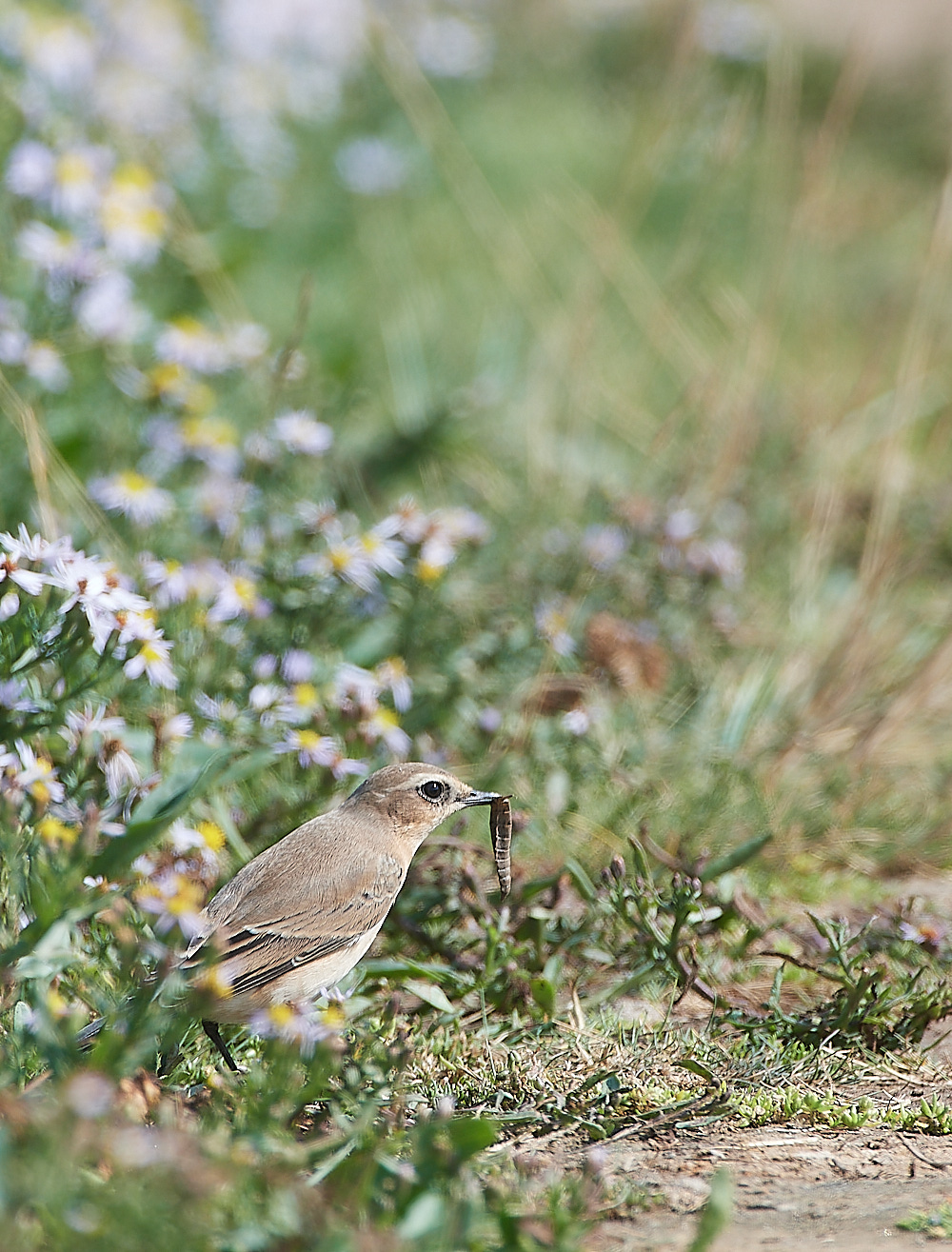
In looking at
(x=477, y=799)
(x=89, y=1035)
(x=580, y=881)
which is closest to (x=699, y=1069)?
(x=580, y=881)

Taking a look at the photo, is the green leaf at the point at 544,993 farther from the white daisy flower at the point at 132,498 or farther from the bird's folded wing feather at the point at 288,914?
the white daisy flower at the point at 132,498

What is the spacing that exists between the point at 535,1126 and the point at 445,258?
5.96m

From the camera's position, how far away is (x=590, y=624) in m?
4.35

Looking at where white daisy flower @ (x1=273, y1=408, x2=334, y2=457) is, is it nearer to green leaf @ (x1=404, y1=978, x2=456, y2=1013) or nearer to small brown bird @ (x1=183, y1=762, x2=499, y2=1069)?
small brown bird @ (x1=183, y1=762, x2=499, y2=1069)

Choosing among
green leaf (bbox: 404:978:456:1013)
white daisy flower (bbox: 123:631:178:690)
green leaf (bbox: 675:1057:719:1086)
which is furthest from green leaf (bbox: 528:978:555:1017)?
white daisy flower (bbox: 123:631:178:690)

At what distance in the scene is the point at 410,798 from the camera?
2.94 meters

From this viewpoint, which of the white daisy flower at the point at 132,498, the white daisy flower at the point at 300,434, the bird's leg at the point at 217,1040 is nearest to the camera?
the bird's leg at the point at 217,1040

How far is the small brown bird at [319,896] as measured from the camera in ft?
8.45

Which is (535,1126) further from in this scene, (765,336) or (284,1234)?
(765,336)

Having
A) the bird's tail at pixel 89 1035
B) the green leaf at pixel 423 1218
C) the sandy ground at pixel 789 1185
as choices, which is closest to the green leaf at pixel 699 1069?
the sandy ground at pixel 789 1185

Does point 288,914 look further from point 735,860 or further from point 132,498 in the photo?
point 132,498

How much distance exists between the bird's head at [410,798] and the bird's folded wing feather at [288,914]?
128 mm

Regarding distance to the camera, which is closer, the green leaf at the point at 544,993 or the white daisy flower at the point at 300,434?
the green leaf at the point at 544,993

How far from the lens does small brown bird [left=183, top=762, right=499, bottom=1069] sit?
2574mm
